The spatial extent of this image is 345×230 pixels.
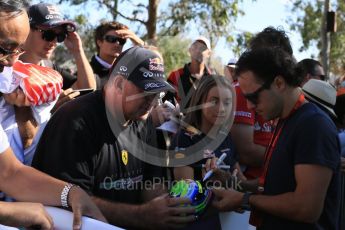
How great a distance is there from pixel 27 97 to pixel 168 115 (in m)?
1.91

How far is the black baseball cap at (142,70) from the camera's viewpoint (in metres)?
3.31

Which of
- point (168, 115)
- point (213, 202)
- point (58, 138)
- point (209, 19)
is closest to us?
point (58, 138)

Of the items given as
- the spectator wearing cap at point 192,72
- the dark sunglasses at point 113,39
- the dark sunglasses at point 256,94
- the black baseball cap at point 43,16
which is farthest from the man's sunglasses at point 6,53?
the dark sunglasses at point 113,39

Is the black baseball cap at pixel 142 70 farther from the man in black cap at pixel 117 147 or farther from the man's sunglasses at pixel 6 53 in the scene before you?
the man's sunglasses at pixel 6 53

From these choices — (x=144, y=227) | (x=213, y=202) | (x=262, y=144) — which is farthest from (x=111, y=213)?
(x=262, y=144)

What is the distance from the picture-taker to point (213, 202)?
3.44 meters

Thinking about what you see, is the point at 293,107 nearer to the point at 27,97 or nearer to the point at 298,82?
the point at 298,82

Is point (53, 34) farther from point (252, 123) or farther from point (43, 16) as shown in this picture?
point (252, 123)

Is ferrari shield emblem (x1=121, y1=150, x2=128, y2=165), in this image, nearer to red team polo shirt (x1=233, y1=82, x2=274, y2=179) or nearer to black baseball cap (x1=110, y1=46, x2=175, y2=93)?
black baseball cap (x1=110, y1=46, x2=175, y2=93)

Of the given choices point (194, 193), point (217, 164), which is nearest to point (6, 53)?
point (194, 193)

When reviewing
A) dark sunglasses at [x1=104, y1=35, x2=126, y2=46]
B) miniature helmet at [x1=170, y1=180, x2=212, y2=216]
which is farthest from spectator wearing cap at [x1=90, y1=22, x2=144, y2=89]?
miniature helmet at [x1=170, y1=180, x2=212, y2=216]

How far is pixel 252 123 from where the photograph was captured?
16.1 feet

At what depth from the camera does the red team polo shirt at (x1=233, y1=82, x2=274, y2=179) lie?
4844mm

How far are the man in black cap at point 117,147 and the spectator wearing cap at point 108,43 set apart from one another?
8.11ft
